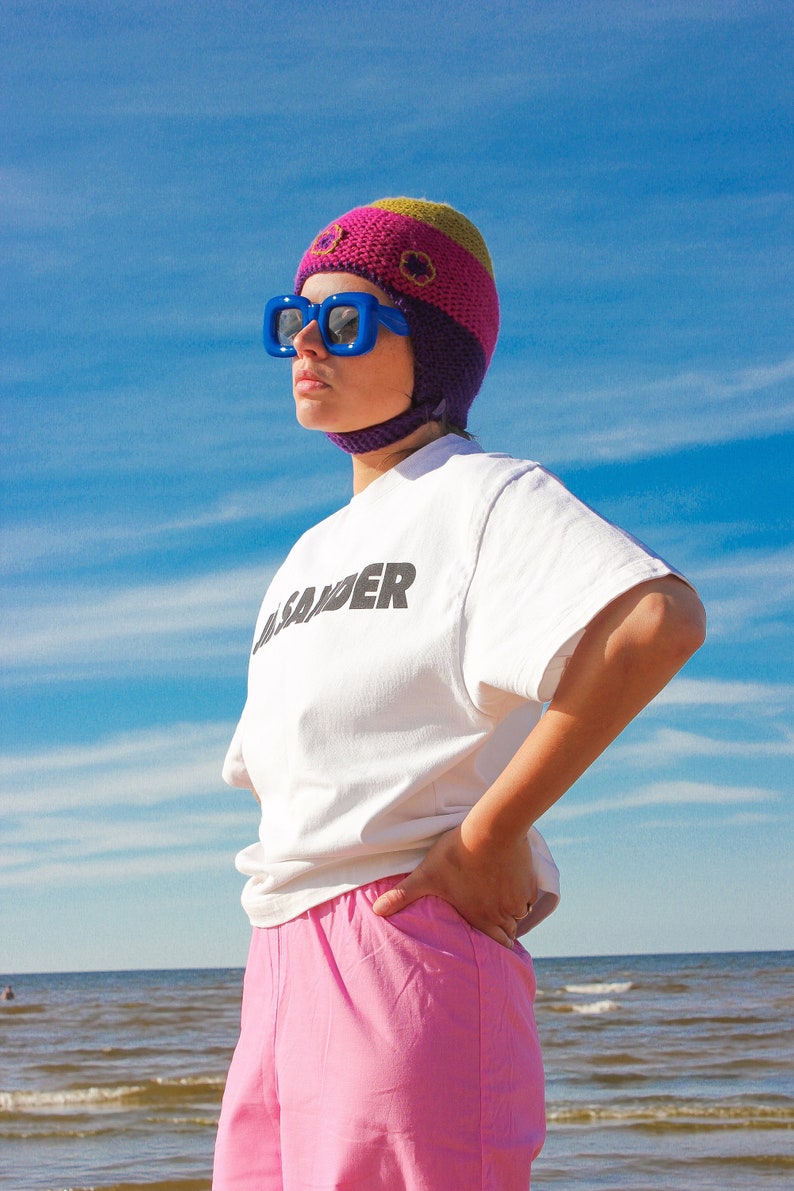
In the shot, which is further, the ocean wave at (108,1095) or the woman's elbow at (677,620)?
the ocean wave at (108,1095)

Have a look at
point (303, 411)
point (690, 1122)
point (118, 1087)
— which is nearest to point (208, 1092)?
point (118, 1087)

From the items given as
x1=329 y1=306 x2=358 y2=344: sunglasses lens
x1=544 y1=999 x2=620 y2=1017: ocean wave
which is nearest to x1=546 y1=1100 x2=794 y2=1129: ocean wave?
x1=329 y1=306 x2=358 y2=344: sunglasses lens

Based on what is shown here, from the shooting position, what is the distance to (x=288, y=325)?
6.40 feet

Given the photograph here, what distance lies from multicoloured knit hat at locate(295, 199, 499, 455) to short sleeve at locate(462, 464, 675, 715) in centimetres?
40

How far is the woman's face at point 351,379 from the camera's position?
1.87 meters

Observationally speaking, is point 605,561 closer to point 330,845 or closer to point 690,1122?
point 330,845

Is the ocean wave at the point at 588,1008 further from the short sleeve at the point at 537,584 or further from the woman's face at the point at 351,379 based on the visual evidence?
the short sleeve at the point at 537,584

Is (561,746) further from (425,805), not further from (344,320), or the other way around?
(344,320)

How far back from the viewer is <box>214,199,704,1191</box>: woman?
1410mm

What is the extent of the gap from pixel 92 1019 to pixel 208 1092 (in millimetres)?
10610

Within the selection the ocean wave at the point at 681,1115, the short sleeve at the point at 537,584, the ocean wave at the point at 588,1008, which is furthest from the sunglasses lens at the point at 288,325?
the ocean wave at the point at 588,1008

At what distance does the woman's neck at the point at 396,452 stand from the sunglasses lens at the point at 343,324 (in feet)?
0.61

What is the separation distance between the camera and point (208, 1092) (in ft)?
33.3

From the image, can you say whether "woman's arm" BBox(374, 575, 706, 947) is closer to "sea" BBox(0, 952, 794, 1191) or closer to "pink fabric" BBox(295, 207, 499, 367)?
"pink fabric" BBox(295, 207, 499, 367)
